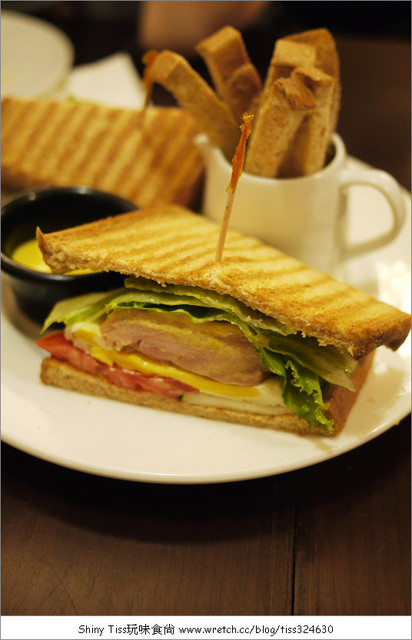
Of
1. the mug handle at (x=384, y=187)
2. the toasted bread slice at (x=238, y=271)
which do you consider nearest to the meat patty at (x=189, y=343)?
the toasted bread slice at (x=238, y=271)

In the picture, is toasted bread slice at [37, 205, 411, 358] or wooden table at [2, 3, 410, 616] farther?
toasted bread slice at [37, 205, 411, 358]

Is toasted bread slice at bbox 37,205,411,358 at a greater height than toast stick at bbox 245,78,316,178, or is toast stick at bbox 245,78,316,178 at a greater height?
toast stick at bbox 245,78,316,178

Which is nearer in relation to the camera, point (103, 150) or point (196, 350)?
point (196, 350)

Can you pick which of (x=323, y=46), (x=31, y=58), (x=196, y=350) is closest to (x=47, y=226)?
(x=196, y=350)

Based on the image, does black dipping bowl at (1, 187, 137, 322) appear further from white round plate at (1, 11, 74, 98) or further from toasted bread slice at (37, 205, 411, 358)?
white round plate at (1, 11, 74, 98)

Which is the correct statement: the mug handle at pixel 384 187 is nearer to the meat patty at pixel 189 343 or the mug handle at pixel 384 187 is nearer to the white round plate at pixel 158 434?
the white round plate at pixel 158 434

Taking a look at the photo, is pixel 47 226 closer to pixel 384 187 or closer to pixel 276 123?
pixel 276 123

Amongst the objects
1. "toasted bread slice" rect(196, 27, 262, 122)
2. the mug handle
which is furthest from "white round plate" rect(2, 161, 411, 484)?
"toasted bread slice" rect(196, 27, 262, 122)
